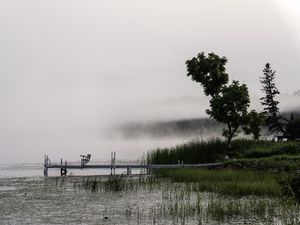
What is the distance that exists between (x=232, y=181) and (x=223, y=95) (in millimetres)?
20736

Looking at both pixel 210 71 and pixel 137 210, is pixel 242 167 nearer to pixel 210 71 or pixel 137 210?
pixel 210 71

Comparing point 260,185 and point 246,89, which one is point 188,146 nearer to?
point 246,89

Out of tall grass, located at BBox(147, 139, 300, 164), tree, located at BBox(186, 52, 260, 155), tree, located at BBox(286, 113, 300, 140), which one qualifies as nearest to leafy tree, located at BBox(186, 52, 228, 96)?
tree, located at BBox(186, 52, 260, 155)

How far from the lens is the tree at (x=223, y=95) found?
47.8 m

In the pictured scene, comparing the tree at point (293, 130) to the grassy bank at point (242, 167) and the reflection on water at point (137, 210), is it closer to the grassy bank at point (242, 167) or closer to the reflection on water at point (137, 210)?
the grassy bank at point (242, 167)

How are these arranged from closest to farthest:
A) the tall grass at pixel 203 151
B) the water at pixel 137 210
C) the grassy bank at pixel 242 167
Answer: the water at pixel 137 210 < the grassy bank at pixel 242 167 < the tall grass at pixel 203 151

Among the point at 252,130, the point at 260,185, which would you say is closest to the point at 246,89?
the point at 252,130

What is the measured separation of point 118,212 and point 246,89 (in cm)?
3241

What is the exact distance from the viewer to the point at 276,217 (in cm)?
1672

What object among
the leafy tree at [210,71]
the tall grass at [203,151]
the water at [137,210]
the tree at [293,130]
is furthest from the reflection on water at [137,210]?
the tree at [293,130]

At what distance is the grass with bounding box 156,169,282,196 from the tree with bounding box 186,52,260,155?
881cm

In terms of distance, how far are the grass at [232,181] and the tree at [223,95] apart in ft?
28.9

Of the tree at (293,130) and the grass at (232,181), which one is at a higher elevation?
the tree at (293,130)

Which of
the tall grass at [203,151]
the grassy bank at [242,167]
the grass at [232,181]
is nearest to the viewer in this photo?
the grassy bank at [242,167]
